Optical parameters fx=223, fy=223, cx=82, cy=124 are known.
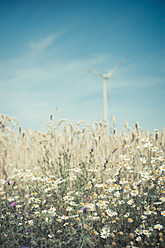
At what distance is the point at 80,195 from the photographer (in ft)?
8.23

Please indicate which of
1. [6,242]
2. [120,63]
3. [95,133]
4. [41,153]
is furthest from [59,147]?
[120,63]

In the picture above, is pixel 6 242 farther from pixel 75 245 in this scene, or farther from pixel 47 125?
pixel 47 125

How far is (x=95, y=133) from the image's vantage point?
4246 millimetres

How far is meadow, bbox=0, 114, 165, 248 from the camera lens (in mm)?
2197

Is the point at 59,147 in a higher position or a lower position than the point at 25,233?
higher

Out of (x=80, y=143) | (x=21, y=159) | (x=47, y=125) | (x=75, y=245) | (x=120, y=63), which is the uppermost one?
(x=120, y=63)

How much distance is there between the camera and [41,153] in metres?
4.50

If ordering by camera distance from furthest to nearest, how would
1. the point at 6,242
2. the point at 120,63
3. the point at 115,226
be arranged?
1. the point at 120,63
2. the point at 115,226
3. the point at 6,242

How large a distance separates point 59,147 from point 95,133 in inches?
30.1

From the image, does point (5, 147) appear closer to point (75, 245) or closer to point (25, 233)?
point (25, 233)

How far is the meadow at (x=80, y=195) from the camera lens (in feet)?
7.21

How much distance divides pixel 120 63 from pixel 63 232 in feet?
47.4

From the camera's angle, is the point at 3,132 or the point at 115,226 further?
the point at 3,132

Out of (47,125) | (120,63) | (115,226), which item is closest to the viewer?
(115,226)
